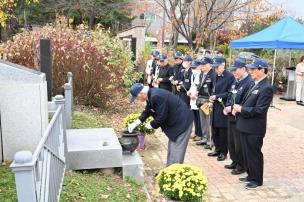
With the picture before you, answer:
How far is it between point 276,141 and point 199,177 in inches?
203

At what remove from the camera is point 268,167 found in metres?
7.07

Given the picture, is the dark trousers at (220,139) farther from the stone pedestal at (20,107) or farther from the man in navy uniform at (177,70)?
the stone pedestal at (20,107)

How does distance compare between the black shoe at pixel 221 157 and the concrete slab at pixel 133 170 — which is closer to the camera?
the concrete slab at pixel 133 170

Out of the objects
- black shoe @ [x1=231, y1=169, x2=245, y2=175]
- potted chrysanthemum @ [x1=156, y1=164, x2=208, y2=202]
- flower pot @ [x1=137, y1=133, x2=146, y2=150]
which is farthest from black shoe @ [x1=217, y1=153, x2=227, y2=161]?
potted chrysanthemum @ [x1=156, y1=164, x2=208, y2=202]

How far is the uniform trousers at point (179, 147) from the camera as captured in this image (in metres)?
5.66

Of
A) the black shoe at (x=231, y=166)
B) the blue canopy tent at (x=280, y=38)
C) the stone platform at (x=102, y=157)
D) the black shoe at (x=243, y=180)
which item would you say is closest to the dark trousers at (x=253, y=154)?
the black shoe at (x=243, y=180)

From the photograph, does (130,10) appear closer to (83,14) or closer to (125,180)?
(83,14)

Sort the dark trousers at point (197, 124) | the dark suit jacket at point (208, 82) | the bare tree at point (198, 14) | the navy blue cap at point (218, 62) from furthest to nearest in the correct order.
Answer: the bare tree at point (198, 14) < the dark trousers at point (197, 124) < the dark suit jacket at point (208, 82) < the navy blue cap at point (218, 62)

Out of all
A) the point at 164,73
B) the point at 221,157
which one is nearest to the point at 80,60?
the point at 164,73

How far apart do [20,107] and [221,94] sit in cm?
362

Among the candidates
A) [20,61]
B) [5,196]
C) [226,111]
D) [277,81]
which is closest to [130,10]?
[277,81]

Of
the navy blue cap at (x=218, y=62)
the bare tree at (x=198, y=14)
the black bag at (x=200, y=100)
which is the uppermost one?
the bare tree at (x=198, y=14)

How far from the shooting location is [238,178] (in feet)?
21.2

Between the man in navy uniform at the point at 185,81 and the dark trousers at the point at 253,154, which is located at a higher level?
the man in navy uniform at the point at 185,81
